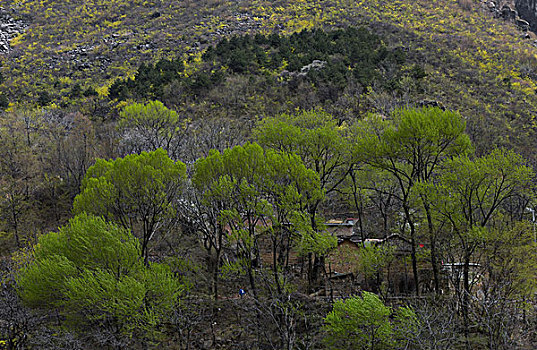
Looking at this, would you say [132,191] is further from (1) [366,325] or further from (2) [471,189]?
(2) [471,189]

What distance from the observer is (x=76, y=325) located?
56.1ft

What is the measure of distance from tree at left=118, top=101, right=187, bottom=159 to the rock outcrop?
50.3 m

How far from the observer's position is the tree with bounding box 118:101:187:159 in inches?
1206

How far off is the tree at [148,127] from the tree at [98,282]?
13.9 metres

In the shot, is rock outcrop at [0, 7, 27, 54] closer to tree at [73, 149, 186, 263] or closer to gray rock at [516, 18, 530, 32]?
tree at [73, 149, 186, 263]

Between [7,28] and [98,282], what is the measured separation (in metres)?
77.8

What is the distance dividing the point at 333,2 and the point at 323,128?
54968 millimetres

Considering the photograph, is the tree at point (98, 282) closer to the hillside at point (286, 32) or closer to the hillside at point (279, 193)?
the hillside at point (279, 193)

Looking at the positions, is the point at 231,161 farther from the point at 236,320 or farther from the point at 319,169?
the point at 236,320

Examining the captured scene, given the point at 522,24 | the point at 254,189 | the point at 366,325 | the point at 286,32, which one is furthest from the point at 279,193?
the point at 522,24

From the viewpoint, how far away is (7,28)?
246ft

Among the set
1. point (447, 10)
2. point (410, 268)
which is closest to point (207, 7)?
point (447, 10)

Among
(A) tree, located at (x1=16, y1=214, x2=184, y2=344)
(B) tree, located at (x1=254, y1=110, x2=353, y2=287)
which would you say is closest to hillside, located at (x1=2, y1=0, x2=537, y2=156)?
(B) tree, located at (x1=254, y1=110, x2=353, y2=287)

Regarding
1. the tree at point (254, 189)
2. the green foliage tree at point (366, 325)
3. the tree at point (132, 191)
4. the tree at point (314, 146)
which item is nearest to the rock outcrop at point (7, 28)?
the tree at point (132, 191)
